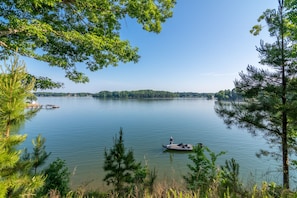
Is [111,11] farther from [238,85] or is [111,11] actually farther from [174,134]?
[174,134]

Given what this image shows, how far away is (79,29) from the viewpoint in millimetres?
4797

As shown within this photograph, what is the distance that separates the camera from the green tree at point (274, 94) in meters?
5.89

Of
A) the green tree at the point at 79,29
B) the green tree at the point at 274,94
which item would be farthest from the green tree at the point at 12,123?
the green tree at the point at 274,94

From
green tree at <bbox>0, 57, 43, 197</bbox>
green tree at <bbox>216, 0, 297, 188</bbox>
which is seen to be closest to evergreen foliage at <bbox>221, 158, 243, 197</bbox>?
green tree at <bbox>0, 57, 43, 197</bbox>

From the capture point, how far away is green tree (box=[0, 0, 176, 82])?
3846mm

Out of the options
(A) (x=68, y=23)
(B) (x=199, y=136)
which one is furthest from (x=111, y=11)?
(B) (x=199, y=136)

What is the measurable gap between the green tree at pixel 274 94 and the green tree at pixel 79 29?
13.4 ft

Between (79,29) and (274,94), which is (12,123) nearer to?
(79,29)

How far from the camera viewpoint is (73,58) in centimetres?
516

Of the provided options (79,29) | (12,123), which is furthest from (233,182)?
(79,29)

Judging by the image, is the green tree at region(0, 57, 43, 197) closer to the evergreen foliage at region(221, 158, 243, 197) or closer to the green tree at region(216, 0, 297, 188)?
the evergreen foliage at region(221, 158, 243, 197)

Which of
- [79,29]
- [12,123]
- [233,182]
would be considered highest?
[79,29]

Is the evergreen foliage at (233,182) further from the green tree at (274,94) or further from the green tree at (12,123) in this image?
the green tree at (274,94)

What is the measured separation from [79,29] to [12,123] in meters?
3.70
